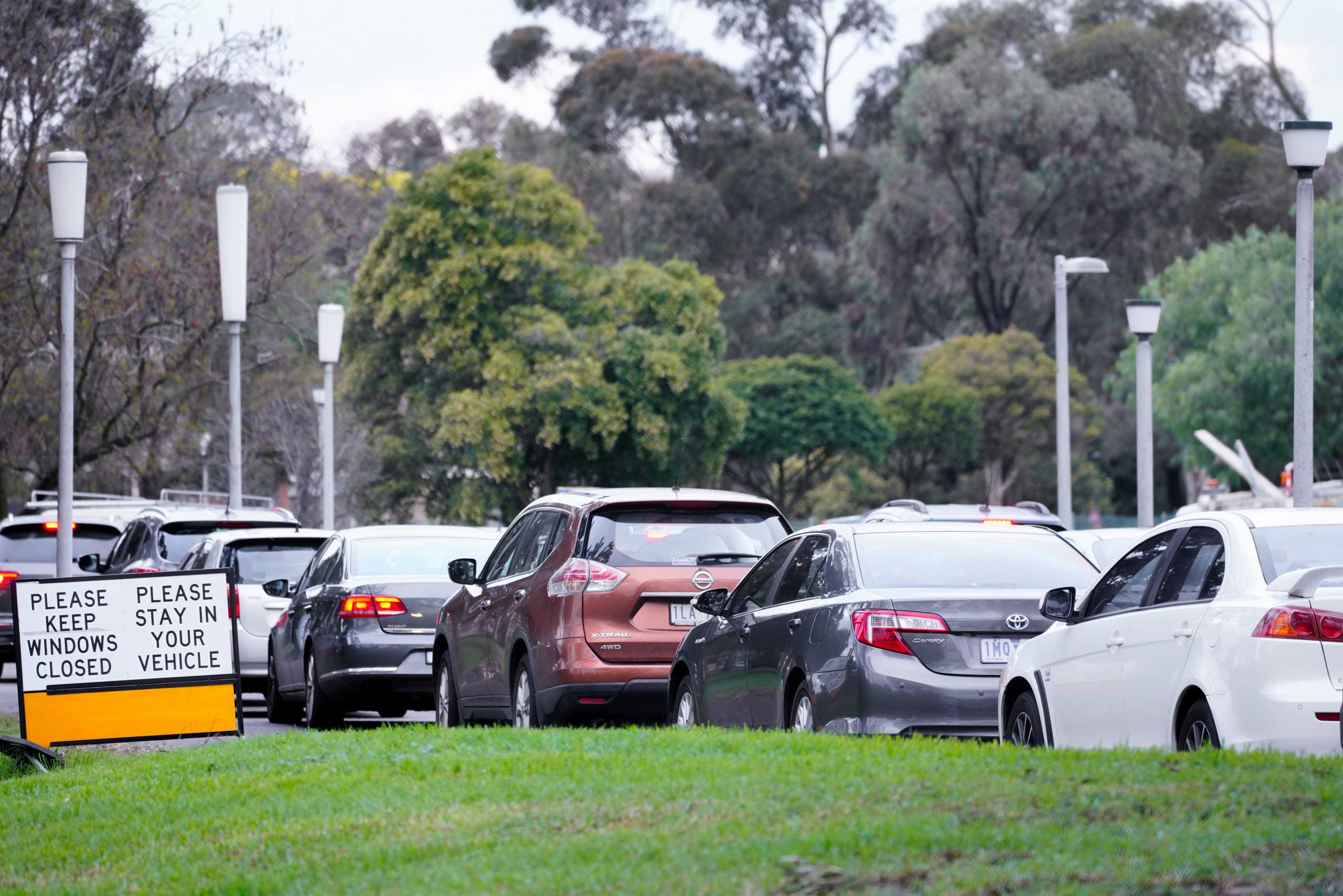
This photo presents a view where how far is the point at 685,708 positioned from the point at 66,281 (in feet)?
28.0

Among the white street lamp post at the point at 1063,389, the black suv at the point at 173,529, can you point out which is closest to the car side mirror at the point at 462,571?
the black suv at the point at 173,529

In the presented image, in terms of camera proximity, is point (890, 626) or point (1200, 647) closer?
point (1200, 647)

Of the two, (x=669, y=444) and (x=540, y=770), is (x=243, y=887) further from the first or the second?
(x=669, y=444)

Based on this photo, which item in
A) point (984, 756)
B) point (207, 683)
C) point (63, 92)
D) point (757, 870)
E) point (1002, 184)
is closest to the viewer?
point (757, 870)

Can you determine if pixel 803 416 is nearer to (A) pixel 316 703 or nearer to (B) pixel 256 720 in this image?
(B) pixel 256 720

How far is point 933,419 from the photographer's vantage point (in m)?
62.9

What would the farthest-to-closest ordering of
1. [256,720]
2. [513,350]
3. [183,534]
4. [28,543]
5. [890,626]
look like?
[513,350]
[28,543]
[183,534]
[256,720]
[890,626]

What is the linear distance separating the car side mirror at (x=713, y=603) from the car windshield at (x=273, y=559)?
7.45 meters

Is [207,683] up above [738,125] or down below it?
below

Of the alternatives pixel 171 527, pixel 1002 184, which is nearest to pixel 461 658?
pixel 171 527

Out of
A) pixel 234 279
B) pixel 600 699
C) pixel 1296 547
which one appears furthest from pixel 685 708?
pixel 234 279

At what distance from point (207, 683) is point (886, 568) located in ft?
16.4

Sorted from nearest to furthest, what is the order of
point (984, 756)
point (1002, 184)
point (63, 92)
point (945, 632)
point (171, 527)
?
point (984, 756) < point (945, 632) < point (171, 527) < point (63, 92) < point (1002, 184)

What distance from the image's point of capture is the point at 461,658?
13.2 metres
